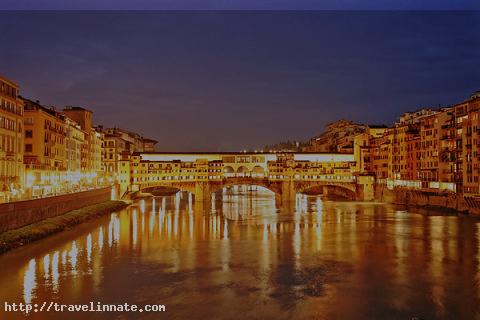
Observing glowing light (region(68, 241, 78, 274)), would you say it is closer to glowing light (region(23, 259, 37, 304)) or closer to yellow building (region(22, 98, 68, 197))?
glowing light (region(23, 259, 37, 304))

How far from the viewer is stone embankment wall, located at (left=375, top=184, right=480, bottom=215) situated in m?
47.8

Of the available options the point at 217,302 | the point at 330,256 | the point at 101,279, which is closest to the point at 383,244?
the point at 330,256

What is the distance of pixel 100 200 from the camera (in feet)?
192

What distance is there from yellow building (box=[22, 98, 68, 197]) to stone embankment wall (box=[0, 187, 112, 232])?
182cm

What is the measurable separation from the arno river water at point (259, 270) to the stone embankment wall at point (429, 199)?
430cm

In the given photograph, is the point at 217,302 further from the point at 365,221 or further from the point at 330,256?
the point at 365,221

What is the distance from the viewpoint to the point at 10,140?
3853 centimetres

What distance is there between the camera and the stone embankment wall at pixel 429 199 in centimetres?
4784

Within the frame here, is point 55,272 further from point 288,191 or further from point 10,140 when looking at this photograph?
point 288,191

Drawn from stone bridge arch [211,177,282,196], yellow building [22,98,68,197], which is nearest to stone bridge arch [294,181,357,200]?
stone bridge arch [211,177,282,196]

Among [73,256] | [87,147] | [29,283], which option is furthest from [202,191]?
[29,283]

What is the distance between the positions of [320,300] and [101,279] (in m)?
11.0

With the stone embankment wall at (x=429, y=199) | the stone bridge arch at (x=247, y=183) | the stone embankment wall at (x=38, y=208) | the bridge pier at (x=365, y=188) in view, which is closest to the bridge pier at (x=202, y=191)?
the stone bridge arch at (x=247, y=183)

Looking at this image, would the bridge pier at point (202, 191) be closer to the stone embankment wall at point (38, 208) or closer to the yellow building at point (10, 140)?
the stone embankment wall at point (38, 208)
